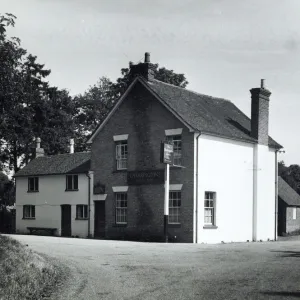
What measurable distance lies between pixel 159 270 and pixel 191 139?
640 inches

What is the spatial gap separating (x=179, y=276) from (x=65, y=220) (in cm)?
2690

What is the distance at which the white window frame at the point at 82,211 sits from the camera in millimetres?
37559

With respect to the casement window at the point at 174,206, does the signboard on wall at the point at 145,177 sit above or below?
above

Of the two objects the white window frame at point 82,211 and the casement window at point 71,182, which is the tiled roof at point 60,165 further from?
the white window frame at point 82,211

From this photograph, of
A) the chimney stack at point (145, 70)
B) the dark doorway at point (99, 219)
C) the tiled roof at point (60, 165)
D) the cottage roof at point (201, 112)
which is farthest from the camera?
the tiled roof at point (60, 165)

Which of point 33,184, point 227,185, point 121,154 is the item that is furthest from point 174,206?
point 33,184

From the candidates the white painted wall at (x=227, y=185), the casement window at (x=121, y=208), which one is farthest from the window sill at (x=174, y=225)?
the casement window at (x=121, y=208)

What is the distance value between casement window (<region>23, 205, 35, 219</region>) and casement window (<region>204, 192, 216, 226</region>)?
A: 1621 cm

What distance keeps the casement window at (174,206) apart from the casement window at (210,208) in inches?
63.1

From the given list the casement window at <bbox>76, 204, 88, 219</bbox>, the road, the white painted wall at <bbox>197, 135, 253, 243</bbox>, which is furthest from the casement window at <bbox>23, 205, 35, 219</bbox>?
the road

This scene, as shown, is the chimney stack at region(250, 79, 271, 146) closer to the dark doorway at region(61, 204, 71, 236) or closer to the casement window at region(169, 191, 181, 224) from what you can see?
the casement window at region(169, 191, 181, 224)

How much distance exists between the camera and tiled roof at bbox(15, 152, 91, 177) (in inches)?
1556

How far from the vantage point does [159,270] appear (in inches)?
578

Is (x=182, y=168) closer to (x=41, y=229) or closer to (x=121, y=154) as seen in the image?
(x=121, y=154)
